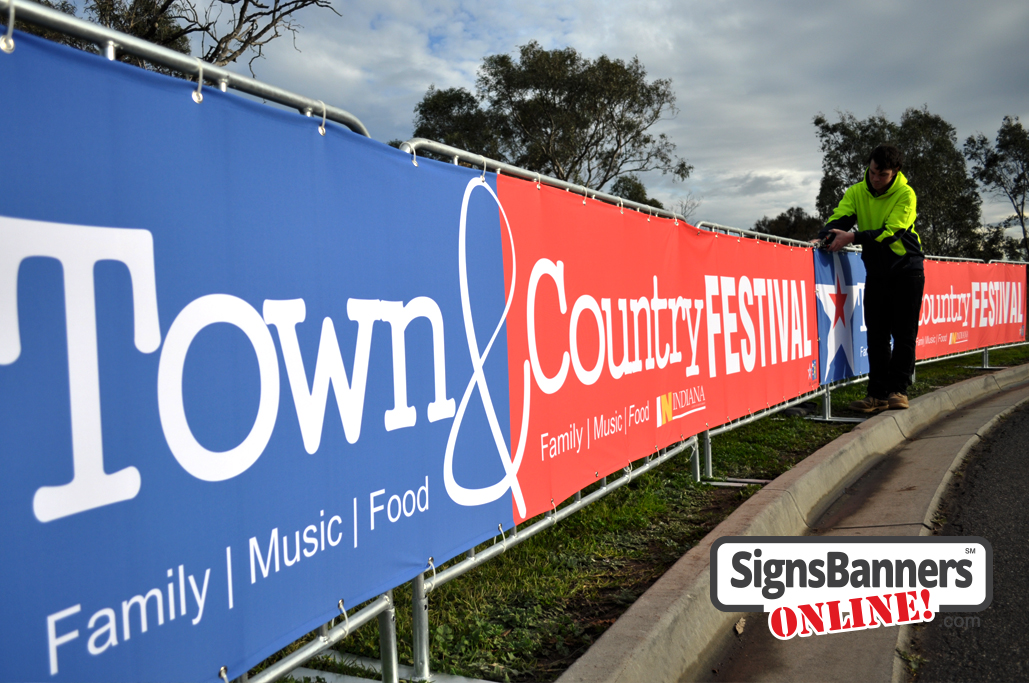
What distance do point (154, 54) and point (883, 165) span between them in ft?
24.8

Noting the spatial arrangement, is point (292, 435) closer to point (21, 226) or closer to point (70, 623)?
point (70, 623)

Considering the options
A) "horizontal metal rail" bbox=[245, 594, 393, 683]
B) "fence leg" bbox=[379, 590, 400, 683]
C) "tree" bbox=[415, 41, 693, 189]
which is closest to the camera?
"horizontal metal rail" bbox=[245, 594, 393, 683]

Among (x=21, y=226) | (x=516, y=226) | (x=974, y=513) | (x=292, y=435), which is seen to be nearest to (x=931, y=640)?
(x=974, y=513)

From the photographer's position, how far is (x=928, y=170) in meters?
47.6

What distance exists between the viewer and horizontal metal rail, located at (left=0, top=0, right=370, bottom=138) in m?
1.57

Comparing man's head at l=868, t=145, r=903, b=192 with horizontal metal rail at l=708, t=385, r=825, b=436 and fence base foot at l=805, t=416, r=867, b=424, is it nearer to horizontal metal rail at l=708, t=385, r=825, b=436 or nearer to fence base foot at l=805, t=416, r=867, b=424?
horizontal metal rail at l=708, t=385, r=825, b=436

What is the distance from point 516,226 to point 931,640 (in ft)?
8.35

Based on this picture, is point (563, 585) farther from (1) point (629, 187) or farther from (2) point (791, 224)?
(2) point (791, 224)

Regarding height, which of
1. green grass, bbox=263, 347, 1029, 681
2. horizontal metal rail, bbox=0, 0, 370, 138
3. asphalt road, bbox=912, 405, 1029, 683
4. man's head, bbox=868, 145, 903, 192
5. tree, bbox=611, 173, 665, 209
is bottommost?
asphalt road, bbox=912, 405, 1029, 683

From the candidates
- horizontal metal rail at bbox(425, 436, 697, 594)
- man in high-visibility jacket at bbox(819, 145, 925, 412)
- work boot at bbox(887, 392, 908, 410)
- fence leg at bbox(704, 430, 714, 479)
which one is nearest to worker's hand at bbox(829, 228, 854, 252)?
man in high-visibility jacket at bbox(819, 145, 925, 412)

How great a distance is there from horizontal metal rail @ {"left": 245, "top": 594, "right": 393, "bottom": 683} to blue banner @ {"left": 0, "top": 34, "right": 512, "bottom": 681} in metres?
0.09

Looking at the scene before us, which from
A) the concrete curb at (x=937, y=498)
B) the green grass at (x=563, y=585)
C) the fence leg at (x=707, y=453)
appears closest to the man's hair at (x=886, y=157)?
the concrete curb at (x=937, y=498)

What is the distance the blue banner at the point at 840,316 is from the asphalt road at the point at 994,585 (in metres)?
1.89

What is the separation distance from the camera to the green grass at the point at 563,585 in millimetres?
2912
